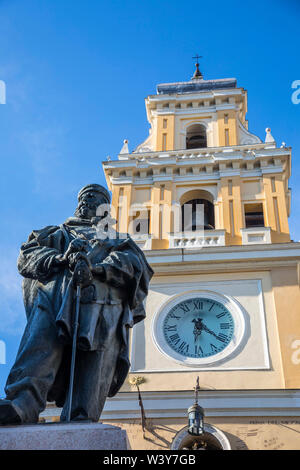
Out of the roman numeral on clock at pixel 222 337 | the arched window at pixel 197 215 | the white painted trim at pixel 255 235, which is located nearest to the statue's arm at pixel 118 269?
the roman numeral on clock at pixel 222 337

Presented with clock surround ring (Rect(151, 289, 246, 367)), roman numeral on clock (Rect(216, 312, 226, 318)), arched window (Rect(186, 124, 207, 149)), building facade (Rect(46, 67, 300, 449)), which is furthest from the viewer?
arched window (Rect(186, 124, 207, 149))

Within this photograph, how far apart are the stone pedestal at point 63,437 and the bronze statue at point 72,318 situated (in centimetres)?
33

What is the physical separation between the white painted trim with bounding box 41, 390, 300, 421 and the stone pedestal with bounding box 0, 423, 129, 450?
9060mm

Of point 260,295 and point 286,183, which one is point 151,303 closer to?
point 260,295

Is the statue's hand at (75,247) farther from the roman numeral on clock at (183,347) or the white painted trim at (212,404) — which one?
the roman numeral on clock at (183,347)

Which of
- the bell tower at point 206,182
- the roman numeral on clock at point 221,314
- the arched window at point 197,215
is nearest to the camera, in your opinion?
the roman numeral on clock at point 221,314

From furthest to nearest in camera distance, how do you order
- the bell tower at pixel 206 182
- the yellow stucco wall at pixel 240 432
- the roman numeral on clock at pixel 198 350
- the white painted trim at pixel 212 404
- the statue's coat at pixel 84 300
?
the bell tower at pixel 206 182 < the roman numeral on clock at pixel 198 350 < the white painted trim at pixel 212 404 < the yellow stucco wall at pixel 240 432 < the statue's coat at pixel 84 300

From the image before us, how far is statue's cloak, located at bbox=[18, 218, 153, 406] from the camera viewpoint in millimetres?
3410

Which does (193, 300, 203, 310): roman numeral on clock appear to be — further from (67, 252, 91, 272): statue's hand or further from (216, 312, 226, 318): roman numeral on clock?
(67, 252, 91, 272): statue's hand

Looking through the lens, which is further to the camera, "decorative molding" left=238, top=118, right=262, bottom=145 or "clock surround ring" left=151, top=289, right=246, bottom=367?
"decorative molding" left=238, top=118, right=262, bottom=145

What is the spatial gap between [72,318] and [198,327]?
987cm

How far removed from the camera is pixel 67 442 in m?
2.54

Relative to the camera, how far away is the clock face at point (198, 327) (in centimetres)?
1270

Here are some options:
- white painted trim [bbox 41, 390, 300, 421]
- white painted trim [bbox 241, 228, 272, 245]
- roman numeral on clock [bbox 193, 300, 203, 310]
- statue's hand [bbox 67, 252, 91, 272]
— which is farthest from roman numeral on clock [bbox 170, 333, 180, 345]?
statue's hand [bbox 67, 252, 91, 272]
